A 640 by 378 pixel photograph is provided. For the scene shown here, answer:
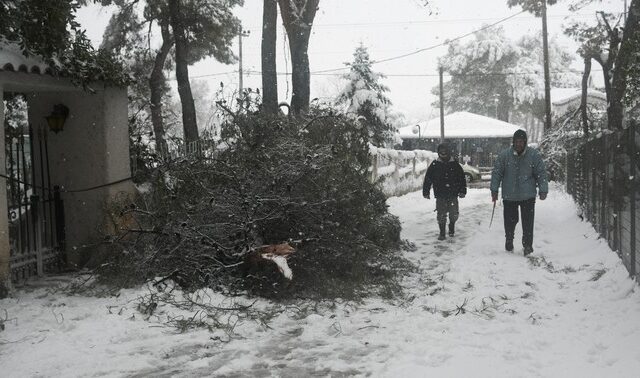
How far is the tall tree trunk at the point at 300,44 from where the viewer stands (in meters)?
11.7

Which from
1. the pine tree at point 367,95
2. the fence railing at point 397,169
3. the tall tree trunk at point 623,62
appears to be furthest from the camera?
the pine tree at point 367,95

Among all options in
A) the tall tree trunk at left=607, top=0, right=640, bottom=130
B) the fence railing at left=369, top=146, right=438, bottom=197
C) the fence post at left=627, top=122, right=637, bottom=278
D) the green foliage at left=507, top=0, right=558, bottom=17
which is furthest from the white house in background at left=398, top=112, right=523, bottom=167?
the fence post at left=627, top=122, right=637, bottom=278

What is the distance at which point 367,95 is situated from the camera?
25.7m

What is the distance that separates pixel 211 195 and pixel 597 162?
5.99m

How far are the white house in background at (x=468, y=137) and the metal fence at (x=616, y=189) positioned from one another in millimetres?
30174

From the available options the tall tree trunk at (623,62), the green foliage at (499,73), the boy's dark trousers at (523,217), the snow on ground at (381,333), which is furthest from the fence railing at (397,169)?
the green foliage at (499,73)

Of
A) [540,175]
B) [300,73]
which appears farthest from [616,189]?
[300,73]

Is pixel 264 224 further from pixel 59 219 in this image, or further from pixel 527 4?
pixel 527 4

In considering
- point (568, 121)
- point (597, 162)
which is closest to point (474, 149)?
point (568, 121)

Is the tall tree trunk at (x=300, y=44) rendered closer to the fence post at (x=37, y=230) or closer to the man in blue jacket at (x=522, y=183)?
the man in blue jacket at (x=522, y=183)

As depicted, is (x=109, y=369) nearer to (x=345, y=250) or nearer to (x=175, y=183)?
(x=345, y=250)

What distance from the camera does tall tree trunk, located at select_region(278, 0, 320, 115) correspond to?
38.3ft

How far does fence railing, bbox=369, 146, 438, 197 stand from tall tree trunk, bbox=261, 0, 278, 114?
9.96 feet

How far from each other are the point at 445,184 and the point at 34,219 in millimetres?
6521
